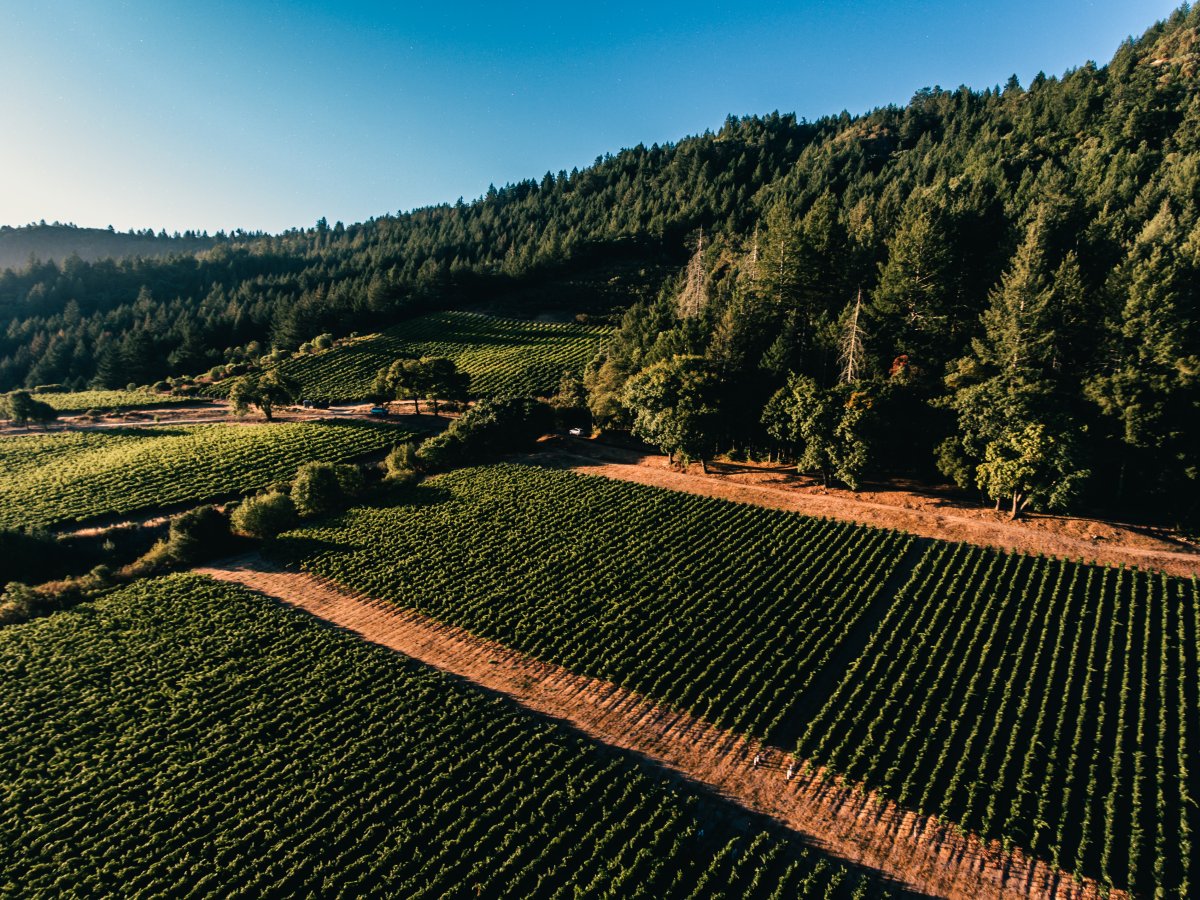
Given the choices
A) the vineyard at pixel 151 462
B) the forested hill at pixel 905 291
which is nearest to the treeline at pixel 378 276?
the forested hill at pixel 905 291

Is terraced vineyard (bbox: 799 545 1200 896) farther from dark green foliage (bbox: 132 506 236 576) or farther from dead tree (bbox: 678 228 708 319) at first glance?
dark green foliage (bbox: 132 506 236 576)

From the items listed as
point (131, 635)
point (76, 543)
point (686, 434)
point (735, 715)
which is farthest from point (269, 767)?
point (686, 434)

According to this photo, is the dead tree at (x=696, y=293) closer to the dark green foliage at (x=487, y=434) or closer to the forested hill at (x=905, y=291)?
the forested hill at (x=905, y=291)

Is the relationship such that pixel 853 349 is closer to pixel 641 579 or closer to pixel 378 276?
pixel 641 579

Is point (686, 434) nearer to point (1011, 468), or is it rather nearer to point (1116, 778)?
point (1011, 468)

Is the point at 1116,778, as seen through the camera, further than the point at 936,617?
No

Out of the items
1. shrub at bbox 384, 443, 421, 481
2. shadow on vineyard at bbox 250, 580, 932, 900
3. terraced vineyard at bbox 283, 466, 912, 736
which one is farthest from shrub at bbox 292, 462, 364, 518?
shadow on vineyard at bbox 250, 580, 932, 900

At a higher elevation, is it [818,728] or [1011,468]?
[1011,468]
